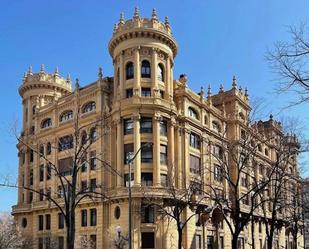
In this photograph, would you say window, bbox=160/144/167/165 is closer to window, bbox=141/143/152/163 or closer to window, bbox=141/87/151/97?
window, bbox=141/143/152/163

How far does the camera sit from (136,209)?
189 feet

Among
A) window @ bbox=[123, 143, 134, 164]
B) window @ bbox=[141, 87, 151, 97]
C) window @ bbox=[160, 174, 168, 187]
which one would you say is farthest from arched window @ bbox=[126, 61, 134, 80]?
window @ bbox=[160, 174, 168, 187]

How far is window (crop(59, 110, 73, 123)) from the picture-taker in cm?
7029

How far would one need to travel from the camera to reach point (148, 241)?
189 feet

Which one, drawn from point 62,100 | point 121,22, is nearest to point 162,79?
point 121,22

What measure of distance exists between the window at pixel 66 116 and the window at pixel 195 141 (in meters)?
17.7

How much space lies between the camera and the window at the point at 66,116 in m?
70.3

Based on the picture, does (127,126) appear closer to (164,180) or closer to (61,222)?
(164,180)

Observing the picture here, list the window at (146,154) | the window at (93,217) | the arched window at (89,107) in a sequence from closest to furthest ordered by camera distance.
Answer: the window at (146,154)
the window at (93,217)
the arched window at (89,107)

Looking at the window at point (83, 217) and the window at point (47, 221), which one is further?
the window at point (47, 221)

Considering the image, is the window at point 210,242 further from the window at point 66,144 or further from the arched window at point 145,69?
the arched window at point 145,69

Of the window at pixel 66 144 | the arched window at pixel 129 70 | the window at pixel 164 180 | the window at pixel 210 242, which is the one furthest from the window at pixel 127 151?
the window at pixel 210 242

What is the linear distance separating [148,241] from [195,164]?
14.3 meters

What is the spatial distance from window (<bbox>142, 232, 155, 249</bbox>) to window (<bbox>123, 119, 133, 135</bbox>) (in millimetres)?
12930
